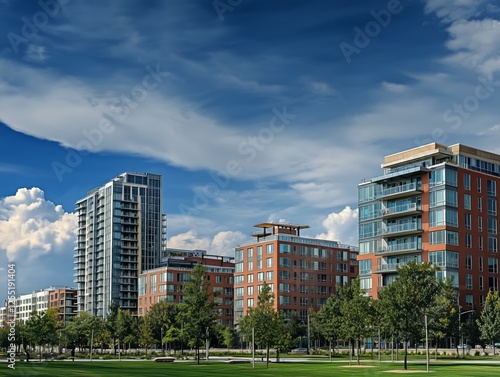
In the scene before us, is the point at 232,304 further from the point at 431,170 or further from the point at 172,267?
the point at 431,170

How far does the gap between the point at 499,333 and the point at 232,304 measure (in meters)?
97.4

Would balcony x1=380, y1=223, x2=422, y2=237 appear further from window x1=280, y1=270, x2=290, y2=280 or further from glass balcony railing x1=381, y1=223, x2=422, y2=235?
window x1=280, y1=270, x2=290, y2=280

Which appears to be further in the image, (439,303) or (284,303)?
(284,303)

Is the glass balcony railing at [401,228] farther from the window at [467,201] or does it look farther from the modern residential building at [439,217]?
the window at [467,201]

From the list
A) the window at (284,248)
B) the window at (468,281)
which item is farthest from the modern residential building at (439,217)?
the window at (284,248)

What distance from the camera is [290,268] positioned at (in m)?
160

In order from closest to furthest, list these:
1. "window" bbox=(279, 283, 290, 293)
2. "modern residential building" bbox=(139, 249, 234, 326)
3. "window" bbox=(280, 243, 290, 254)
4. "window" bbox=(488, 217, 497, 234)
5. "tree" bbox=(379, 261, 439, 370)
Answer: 1. "tree" bbox=(379, 261, 439, 370)
2. "window" bbox=(488, 217, 497, 234)
3. "window" bbox=(279, 283, 290, 293)
4. "window" bbox=(280, 243, 290, 254)
5. "modern residential building" bbox=(139, 249, 234, 326)

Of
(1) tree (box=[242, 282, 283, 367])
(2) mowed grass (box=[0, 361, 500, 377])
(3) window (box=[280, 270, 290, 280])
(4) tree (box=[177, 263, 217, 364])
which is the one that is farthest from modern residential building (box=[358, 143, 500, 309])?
(2) mowed grass (box=[0, 361, 500, 377])

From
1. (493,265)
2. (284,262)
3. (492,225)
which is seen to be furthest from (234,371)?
(284,262)

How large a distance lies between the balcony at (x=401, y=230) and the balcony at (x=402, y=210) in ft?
6.80

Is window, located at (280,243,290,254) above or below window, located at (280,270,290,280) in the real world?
above

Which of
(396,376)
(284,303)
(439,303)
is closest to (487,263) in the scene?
(439,303)

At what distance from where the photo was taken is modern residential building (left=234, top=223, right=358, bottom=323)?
521 feet

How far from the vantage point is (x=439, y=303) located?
94562mm
